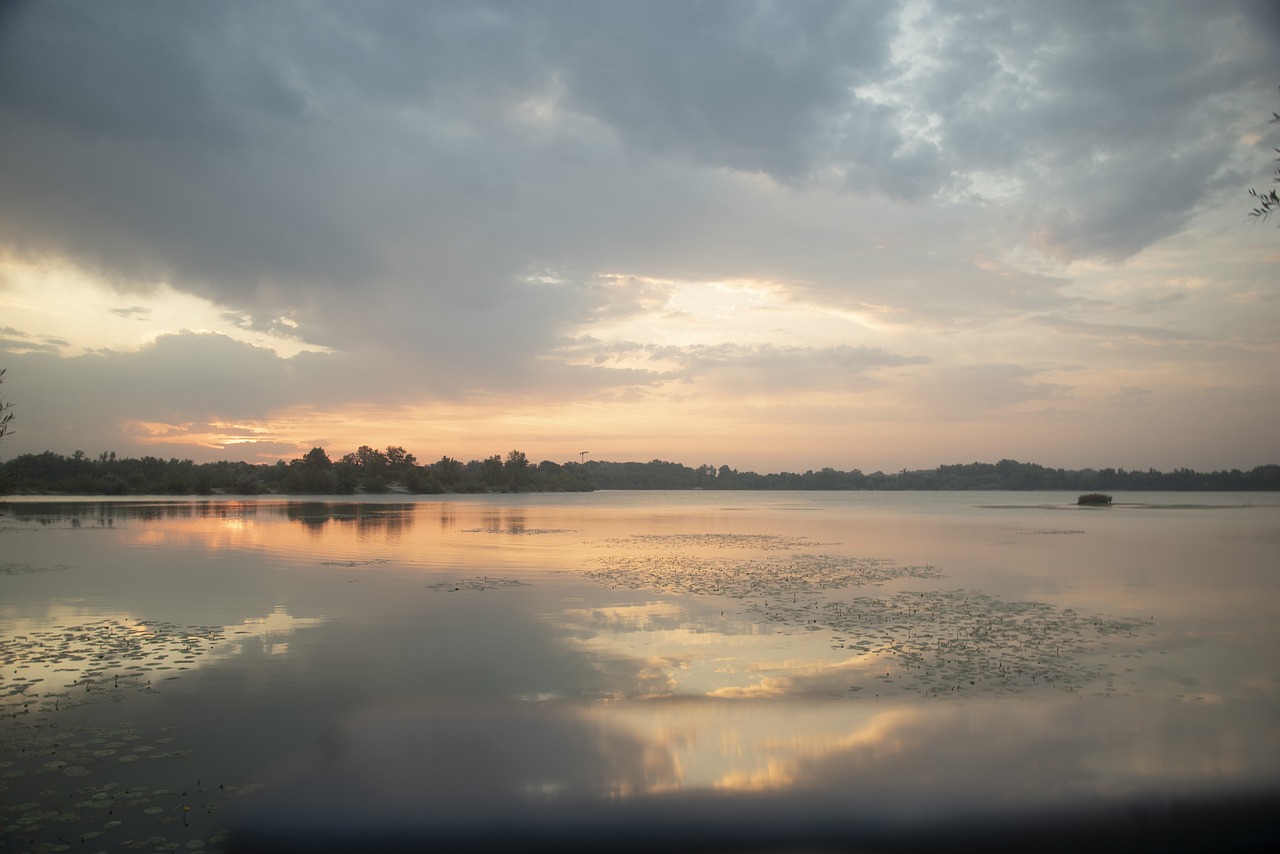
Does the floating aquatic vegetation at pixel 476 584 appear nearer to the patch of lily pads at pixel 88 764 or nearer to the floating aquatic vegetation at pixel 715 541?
the patch of lily pads at pixel 88 764

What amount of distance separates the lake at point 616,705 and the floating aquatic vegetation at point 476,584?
0.17 meters

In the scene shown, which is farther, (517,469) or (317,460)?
(517,469)

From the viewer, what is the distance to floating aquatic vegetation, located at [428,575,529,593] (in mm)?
19625

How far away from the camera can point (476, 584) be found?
2036 cm

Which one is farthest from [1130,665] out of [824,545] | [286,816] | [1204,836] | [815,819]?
[824,545]

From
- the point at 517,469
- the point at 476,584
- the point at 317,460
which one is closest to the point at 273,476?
the point at 317,460

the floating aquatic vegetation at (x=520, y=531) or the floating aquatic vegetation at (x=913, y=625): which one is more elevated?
the floating aquatic vegetation at (x=913, y=625)

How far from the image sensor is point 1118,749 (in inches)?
325

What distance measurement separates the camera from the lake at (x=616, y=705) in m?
6.78

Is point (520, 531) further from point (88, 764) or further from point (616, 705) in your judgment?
point (88, 764)

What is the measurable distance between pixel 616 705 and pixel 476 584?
11.5m

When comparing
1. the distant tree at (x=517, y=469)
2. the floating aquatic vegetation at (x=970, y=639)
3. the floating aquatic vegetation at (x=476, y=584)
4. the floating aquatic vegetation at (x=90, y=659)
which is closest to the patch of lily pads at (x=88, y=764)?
the floating aquatic vegetation at (x=90, y=659)

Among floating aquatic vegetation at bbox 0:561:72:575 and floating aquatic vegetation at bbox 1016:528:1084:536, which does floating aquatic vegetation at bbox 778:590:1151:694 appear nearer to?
floating aquatic vegetation at bbox 0:561:72:575

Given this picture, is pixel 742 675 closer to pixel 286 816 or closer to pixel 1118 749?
pixel 1118 749
